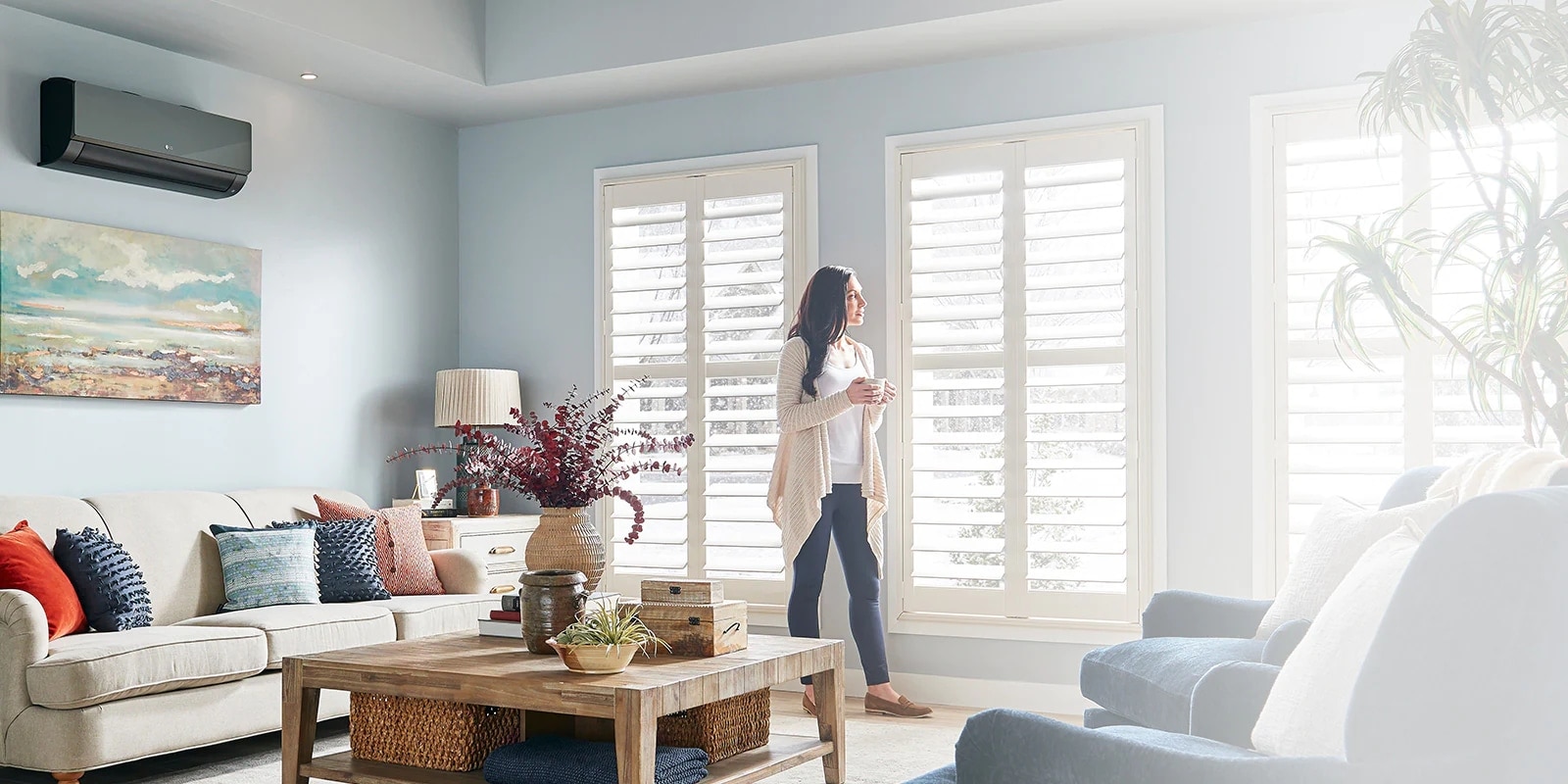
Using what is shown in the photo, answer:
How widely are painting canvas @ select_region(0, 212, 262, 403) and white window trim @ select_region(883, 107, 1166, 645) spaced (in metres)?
2.50

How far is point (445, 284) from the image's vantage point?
243 inches

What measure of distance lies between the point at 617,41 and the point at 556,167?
0.91 m

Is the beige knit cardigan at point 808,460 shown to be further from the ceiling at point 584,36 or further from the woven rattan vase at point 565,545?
the woven rattan vase at point 565,545

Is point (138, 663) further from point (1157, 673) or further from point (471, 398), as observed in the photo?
point (1157, 673)

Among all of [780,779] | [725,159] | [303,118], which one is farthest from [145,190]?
[780,779]

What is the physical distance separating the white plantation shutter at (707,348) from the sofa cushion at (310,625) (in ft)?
4.70

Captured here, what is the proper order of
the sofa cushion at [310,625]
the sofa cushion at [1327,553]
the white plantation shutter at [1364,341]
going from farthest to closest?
the white plantation shutter at [1364,341] → the sofa cushion at [310,625] → the sofa cushion at [1327,553]

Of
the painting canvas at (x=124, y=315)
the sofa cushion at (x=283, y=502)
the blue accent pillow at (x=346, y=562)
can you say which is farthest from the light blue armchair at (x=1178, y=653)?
the painting canvas at (x=124, y=315)

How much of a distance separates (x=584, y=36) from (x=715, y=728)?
3157 mm

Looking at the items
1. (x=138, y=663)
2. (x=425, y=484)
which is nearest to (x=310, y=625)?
(x=138, y=663)

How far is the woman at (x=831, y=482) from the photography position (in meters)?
4.69

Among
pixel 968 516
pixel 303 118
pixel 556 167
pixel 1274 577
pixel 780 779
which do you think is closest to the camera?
pixel 780 779

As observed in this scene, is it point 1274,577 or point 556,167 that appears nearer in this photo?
point 1274,577

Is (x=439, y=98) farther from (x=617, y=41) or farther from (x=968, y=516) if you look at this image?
(x=968, y=516)
